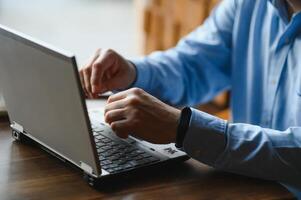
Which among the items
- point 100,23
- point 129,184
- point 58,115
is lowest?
point 100,23

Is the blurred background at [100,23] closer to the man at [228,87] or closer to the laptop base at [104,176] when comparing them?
the man at [228,87]

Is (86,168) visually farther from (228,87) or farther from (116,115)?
(228,87)

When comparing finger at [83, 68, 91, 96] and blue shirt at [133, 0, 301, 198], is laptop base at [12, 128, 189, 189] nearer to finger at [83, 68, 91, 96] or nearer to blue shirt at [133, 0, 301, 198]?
blue shirt at [133, 0, 301, 198]

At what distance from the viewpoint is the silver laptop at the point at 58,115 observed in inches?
27.7

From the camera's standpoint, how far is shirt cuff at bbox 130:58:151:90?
46.2 inches

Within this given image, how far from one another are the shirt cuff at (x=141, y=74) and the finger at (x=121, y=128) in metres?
0.35

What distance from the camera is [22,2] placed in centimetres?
292

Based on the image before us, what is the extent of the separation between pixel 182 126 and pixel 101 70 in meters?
0.29

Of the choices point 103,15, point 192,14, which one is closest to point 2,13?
point 103,15

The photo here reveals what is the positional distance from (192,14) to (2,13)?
111cm

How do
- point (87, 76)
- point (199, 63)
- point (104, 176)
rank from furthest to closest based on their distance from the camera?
1. point (199, 63)
2. point (87, 76)
3. point (104, 176)

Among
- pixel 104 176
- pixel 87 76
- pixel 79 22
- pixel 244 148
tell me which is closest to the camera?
pixel 104 176

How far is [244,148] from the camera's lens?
861 millimetres

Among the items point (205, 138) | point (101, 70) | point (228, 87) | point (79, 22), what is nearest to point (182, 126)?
point (205, 138)
